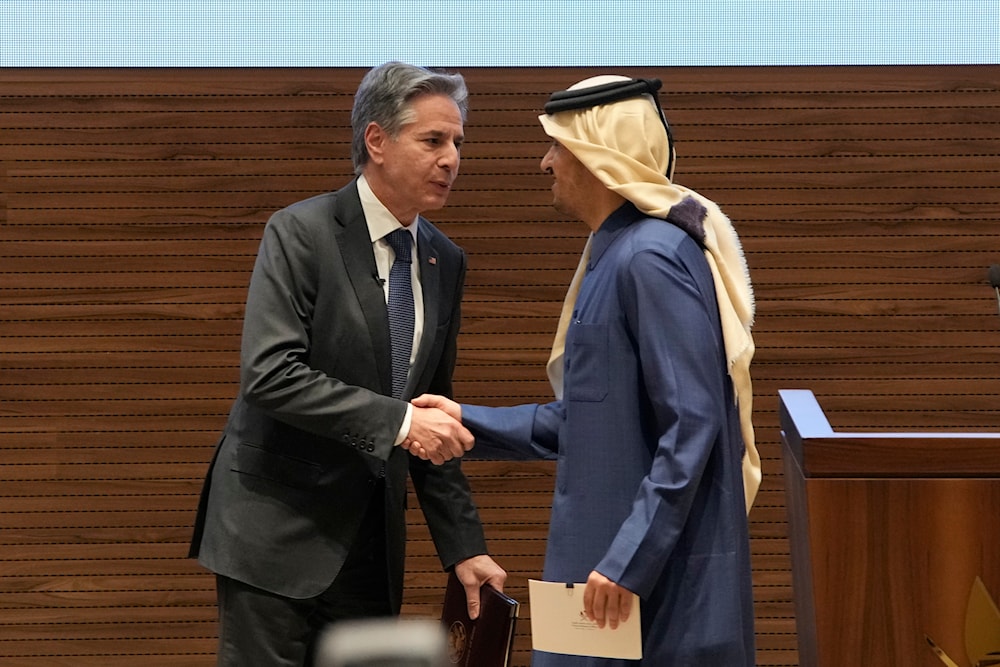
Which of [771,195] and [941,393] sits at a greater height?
[771,195]

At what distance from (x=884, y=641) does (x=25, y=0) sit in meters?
3.73

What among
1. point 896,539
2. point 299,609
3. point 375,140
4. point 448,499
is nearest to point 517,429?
point 448,499

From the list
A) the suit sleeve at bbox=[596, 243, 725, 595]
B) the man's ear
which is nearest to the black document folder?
the suit sleeve at bbox=[596, 243, 725, 595]

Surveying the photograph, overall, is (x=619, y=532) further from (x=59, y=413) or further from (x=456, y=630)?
(x=59, y=413)

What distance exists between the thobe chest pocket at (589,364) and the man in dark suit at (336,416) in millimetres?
375

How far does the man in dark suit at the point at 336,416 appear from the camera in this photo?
245 centimetres

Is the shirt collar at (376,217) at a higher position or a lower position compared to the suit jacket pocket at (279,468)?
higher

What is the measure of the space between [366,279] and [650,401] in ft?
2.45

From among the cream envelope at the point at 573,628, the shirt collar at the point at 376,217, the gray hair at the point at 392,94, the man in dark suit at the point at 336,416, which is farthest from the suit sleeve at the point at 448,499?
the cream envelope at the point at 573,628

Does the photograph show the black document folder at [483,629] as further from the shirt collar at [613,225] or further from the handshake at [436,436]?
the shirt collar at [613,225]

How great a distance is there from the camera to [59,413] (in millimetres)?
4328

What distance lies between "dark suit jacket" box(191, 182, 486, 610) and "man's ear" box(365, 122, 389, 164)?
0.13m

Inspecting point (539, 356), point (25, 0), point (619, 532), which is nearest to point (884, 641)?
point (619, 532)

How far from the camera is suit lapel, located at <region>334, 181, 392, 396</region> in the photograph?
2.58 meters
